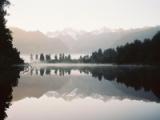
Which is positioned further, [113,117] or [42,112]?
[42,112]

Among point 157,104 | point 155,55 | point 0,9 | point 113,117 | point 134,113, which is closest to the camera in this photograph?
point 113,117

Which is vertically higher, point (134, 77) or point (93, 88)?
point (93, 88)

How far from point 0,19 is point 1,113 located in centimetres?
7286

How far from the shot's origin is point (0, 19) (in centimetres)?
9381

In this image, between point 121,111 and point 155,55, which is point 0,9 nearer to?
point 121,111

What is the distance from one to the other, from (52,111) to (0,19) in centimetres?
7162

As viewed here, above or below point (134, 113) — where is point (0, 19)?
above

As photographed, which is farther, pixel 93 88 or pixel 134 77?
pixel 134 77

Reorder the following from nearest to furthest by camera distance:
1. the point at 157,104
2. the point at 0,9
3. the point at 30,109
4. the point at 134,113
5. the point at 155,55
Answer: the point at 134,113 → the point at 30,109 → the point at 157,104 → the point at 0,9 → the point at 155,55

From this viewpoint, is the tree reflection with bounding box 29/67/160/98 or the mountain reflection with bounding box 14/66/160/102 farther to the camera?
the tree reflection with bounding box 29/67/160/98

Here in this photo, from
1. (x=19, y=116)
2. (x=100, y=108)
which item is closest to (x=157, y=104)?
(x=100, y=108)

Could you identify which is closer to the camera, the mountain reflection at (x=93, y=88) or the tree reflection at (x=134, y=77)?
the mountain reflection at (x=93, y=88)

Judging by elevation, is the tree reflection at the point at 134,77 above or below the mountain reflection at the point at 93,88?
below

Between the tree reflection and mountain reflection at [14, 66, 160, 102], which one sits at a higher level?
mountain reflection at [14, 66, 160, 102]
